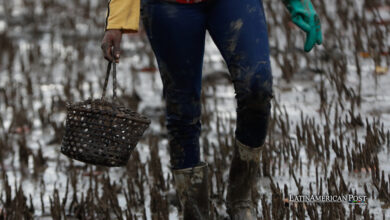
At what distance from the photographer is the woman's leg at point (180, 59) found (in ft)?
7.49

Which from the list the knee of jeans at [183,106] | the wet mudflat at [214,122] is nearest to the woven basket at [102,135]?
the knee of jeans at [183,106]

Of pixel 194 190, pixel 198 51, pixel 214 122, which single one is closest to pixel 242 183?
pixel 194 190

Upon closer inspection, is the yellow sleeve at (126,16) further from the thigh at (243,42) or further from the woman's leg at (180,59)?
the thigh at (243,42)

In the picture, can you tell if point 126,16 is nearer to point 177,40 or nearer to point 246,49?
point 177,40

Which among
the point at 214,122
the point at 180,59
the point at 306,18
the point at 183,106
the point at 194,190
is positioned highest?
the point at 306,18

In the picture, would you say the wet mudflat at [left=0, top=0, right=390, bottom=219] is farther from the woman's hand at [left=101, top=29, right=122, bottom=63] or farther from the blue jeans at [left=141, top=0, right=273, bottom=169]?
the woman's hand at [left=101, top=29, right=122, bottom=63]

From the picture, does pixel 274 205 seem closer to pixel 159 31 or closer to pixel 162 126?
pixel 159 31

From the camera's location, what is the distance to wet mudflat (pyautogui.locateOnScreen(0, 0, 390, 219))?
3.04 metres

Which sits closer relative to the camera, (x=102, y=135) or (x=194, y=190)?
(x=102, y=135)

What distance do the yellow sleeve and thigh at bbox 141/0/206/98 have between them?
5cm

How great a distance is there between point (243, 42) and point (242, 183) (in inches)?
25.3

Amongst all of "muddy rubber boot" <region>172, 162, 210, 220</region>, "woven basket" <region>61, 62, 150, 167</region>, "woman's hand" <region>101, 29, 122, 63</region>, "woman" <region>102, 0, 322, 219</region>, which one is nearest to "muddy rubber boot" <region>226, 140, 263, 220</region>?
"woman" <region>102, 0, 322, 219</region>

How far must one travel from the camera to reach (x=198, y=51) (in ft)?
7.72

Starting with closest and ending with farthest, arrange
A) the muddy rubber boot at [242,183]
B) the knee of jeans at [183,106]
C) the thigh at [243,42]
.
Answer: the thigh at [243,42]
the knee of jeans at [183,106]
the muddy rubber boot at [242,183]
